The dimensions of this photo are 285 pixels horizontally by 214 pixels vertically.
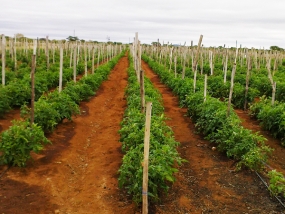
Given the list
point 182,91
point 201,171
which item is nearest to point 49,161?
point 201,171

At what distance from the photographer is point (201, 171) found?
6629 millimetres

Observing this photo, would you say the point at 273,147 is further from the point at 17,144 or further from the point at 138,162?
the point at 17,144

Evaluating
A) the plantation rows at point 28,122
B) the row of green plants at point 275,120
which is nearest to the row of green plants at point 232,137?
the row of green plants at point 275,120

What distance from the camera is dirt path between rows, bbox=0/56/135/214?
5.11 m

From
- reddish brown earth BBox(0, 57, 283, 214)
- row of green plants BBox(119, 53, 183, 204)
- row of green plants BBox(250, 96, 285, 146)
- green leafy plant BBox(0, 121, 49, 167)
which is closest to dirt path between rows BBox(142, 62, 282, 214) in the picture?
reddish brown earth BBox(0, 57, 283, 214)

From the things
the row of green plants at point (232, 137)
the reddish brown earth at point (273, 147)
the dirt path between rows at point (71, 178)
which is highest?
the row of green plants at point (232, 137)

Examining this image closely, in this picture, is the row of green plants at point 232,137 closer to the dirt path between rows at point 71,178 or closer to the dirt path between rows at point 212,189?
the dirt path between rows at point 212,189

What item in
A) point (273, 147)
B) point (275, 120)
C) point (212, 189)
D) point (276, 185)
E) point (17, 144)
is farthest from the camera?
point (275, 120)

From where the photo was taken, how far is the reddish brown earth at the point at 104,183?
5121mm

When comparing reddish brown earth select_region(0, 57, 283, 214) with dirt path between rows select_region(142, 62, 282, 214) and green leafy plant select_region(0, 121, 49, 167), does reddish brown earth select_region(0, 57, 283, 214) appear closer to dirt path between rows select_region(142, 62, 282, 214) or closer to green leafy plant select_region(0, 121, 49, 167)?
dirt path between rows select_region(142, 62, 282, 214)

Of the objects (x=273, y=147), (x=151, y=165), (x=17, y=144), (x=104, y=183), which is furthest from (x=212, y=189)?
(x=17, y=144)

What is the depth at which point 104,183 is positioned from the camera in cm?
592

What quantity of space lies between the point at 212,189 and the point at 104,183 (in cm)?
207

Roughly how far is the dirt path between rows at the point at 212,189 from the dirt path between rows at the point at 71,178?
3.11 ft
